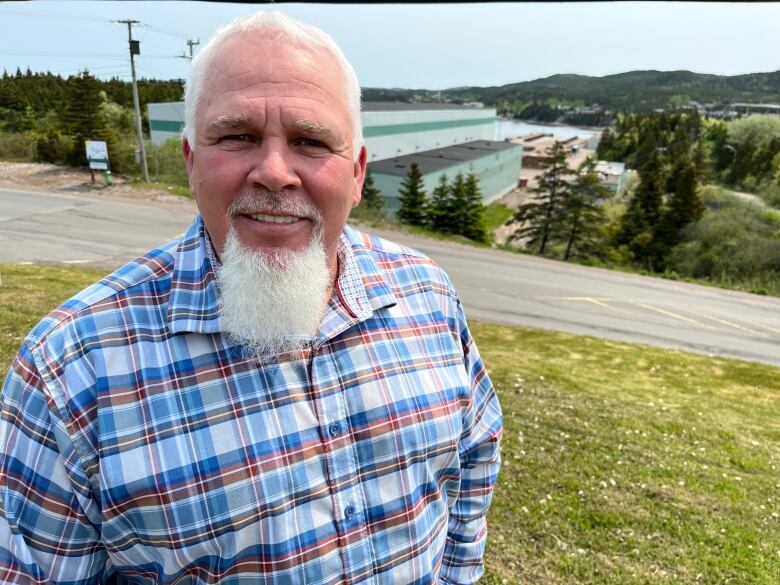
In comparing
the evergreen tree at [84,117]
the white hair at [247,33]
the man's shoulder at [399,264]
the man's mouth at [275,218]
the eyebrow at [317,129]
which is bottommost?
the man's shoulder at [399,264]

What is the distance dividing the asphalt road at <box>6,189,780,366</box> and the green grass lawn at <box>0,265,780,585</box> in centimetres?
521

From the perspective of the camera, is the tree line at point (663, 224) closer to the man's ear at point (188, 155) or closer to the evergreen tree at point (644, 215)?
the evergreen tree at point (644, 215)

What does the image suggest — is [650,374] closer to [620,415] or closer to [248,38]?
[620,415]

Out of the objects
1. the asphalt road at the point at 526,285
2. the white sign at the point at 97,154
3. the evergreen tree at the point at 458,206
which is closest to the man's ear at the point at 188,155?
the asphalt road at the point at 526,285

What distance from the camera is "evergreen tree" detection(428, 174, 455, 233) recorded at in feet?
105

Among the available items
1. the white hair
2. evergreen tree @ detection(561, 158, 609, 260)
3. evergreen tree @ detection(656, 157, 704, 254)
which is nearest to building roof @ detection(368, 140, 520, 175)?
evergreen tree @ detection(561, 158, 609, 260)

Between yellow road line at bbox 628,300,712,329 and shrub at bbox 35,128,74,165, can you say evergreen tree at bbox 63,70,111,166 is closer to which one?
shrub at bbox 35,128,74,165

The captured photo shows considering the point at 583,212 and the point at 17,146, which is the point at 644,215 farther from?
the point at 17,146

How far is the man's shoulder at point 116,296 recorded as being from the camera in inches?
49.7

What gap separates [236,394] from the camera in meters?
1.31

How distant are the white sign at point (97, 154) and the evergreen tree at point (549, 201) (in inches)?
990

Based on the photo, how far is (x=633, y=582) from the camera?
3.35 m

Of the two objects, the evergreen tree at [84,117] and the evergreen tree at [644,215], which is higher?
the evergreen tree at [84,117]

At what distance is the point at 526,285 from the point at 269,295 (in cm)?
1594
